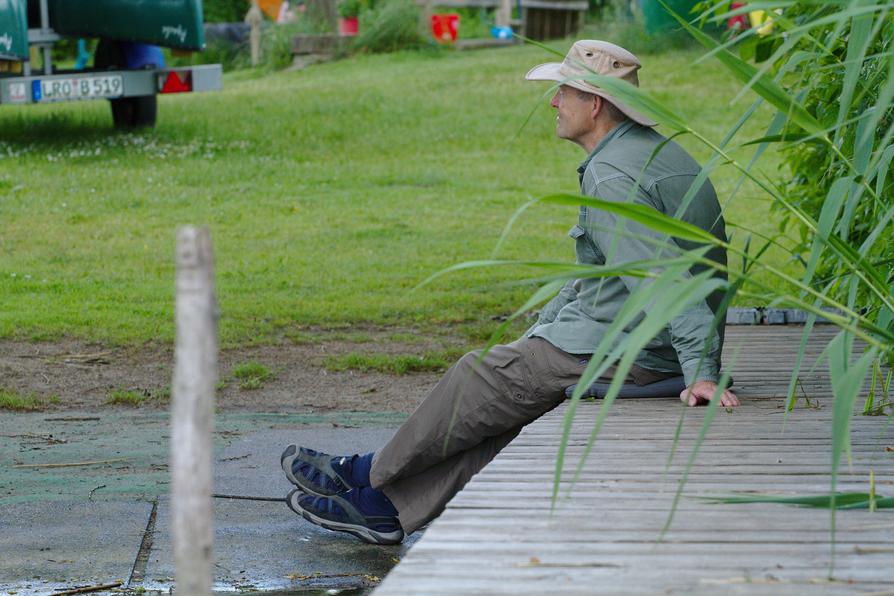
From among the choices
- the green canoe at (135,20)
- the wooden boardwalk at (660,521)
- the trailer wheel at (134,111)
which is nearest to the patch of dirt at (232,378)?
the wooden boardwalk at (660,521)

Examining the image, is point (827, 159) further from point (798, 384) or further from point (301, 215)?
point (301, 215)

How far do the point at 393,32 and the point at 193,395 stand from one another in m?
19.2

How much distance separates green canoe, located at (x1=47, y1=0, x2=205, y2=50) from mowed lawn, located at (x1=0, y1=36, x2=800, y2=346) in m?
1.04

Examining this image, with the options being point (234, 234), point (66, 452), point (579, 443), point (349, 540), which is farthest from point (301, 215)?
point (579, 443)

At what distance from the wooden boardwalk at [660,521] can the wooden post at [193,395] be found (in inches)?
20.8

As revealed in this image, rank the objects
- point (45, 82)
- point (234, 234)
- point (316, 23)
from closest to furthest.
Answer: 1. point (234, 234)
2. point (45, 82)
3. point (316, 23)

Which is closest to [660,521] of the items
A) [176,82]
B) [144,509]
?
[144,509]

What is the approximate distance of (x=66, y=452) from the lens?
4902 millimetres

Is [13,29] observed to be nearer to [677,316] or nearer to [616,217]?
[616,217]

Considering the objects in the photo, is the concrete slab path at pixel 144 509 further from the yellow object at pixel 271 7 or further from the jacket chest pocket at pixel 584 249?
the yellow object at pixel 271 7

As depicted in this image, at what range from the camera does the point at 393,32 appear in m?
20.3

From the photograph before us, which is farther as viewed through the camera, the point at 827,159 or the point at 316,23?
the point at 316,23

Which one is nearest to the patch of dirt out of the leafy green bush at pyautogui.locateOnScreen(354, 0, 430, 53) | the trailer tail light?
the trailer tail light

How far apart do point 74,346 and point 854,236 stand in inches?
144
